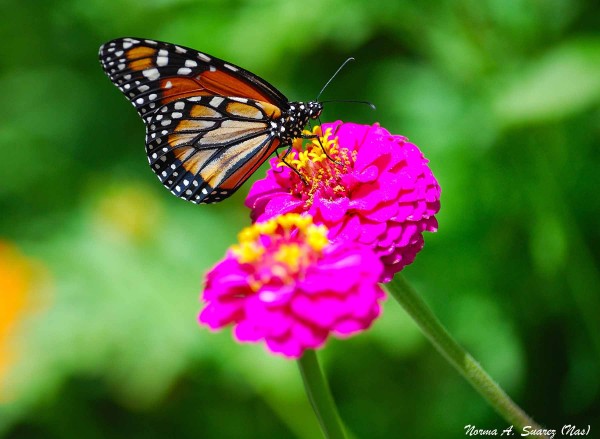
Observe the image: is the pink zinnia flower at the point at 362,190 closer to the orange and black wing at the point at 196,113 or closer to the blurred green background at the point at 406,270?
the orange and black wing at the point at 196,113

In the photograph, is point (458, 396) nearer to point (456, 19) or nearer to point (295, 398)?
point (295, 398)

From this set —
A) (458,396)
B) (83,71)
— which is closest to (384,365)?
(458,396)

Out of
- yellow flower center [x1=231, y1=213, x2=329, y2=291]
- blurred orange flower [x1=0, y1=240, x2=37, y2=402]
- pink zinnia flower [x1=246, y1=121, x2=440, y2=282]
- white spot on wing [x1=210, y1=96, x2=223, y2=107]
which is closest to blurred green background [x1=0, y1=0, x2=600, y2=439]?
blurred orange flower [x1=0, y1=240, x2=37, y2=402]

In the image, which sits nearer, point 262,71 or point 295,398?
point 295,398

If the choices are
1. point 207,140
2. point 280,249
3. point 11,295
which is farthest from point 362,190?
point 11,295

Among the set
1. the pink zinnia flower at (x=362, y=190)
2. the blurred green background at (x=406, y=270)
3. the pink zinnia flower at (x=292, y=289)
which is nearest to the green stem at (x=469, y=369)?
the pink zinnia flower at (x=362, y=190)

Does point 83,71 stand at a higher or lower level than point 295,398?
higher
